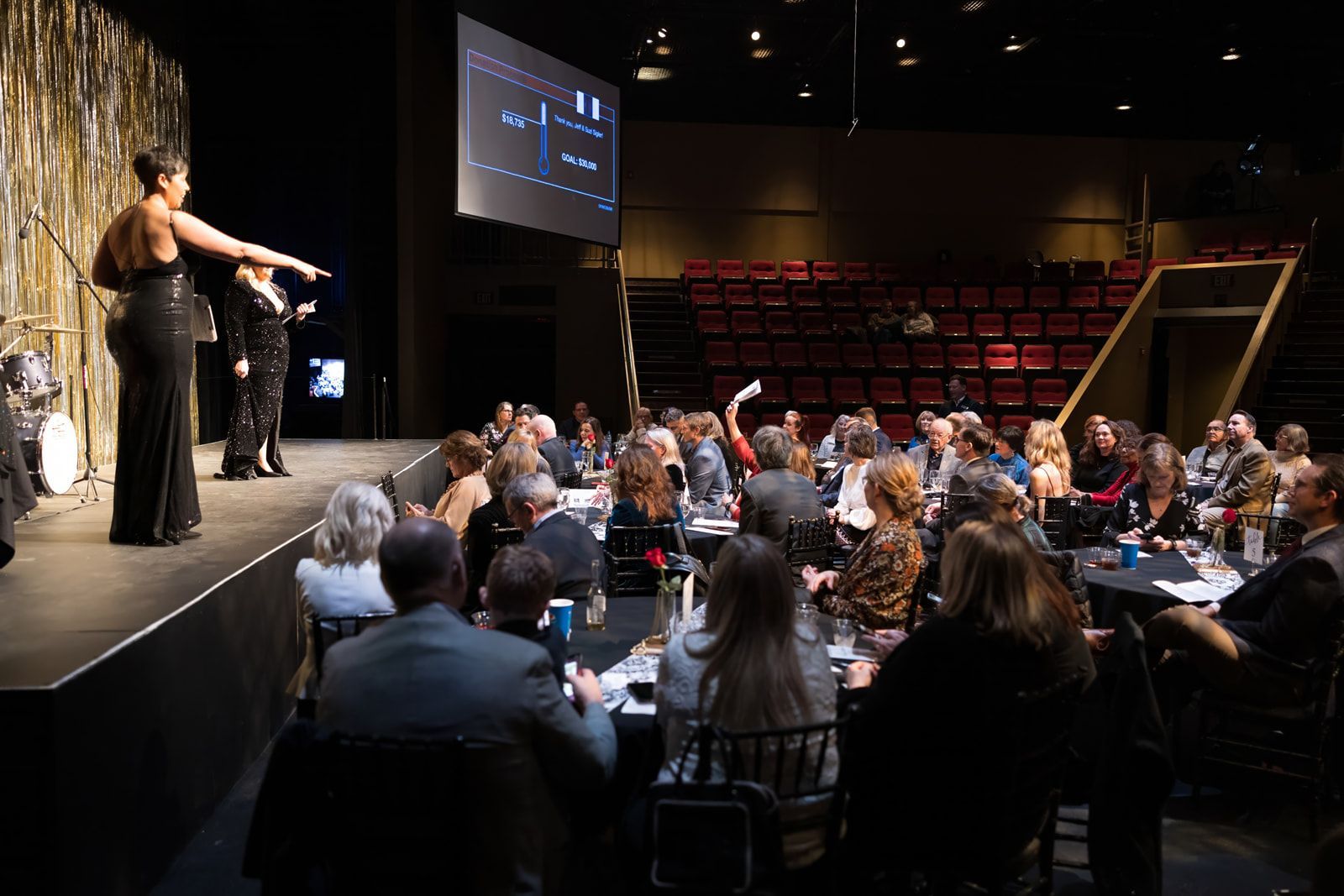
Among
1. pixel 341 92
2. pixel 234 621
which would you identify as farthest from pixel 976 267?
pixel 234 621

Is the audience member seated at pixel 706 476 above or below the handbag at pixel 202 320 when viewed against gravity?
below

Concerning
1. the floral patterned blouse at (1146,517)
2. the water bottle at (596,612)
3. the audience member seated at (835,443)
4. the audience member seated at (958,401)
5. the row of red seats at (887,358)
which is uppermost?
the row of red seats at (887,358)

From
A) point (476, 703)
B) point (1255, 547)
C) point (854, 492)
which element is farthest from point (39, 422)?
point (1255, 547)

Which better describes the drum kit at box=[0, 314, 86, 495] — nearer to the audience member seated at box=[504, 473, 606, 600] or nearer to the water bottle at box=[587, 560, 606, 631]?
the audience member seated at box=[504, 473, 606, 600]

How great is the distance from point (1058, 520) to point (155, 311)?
4758 millimetres

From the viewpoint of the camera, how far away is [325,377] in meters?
12.7

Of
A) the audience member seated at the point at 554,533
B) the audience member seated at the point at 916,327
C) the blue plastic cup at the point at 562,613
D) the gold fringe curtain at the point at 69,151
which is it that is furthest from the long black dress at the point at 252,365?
the audience member seated at the point at 916,327

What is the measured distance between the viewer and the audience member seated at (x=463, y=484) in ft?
17.2

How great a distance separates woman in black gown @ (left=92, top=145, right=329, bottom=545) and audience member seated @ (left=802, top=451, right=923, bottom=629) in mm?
2657

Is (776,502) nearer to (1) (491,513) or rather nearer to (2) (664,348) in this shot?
(1) (491,513)

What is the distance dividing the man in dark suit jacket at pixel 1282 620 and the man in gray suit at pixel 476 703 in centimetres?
241

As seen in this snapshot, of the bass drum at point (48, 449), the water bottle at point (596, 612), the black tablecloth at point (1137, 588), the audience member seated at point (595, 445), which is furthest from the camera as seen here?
the audience member seated at point (595, 445)

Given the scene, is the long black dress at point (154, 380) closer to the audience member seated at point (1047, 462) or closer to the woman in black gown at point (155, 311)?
the woman in black gown at point (155, 311)

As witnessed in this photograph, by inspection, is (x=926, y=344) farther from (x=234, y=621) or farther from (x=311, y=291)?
(x=234, y=621)
